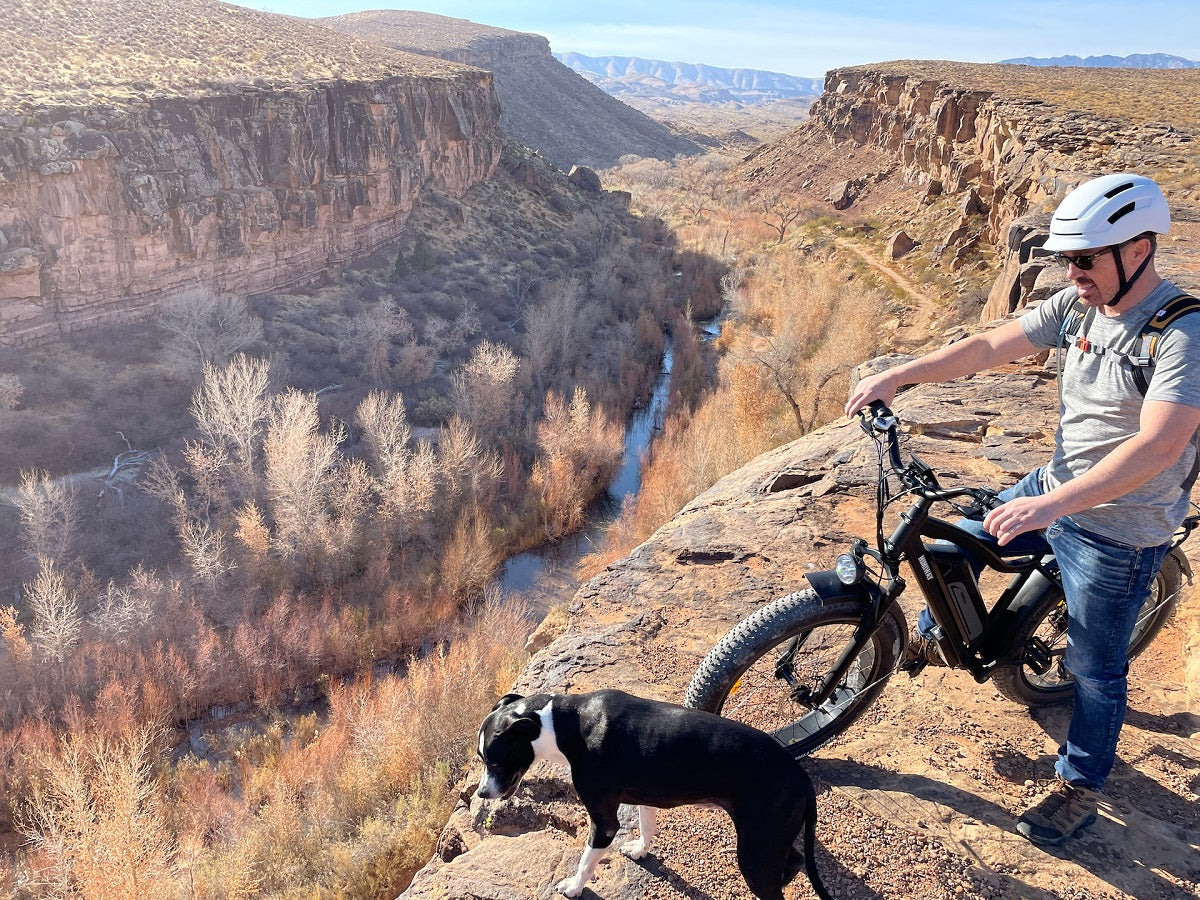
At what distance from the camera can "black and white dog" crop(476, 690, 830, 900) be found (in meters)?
2.70

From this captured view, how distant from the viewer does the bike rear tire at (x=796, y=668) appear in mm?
3211

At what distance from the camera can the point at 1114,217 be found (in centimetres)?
254

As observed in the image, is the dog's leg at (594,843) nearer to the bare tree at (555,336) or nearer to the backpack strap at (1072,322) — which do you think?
the backpack strap at (1072,322)

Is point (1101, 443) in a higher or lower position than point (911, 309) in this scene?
higher

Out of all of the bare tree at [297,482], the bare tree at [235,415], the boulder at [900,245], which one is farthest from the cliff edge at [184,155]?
the boulder at [900,245]

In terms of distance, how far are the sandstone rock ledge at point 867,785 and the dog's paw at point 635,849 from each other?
47mm

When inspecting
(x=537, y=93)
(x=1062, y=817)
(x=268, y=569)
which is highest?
(x=537, y=93)

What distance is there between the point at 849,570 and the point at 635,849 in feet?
4.91

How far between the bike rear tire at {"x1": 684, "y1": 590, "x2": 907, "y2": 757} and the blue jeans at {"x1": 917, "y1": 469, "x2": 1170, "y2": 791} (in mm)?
689

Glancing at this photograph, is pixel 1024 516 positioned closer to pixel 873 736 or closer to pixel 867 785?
pixel 867 785

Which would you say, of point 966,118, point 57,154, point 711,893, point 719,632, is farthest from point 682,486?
point 966,118

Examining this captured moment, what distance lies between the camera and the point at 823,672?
397 cm

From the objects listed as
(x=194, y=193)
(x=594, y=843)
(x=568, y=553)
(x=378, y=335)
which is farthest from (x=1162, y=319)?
(x=194, y=193)

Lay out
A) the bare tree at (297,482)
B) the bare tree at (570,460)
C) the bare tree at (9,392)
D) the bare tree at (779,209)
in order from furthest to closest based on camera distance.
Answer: the bare tree at (779,209) < the bare tree at (570,460) < the bare tree at (9,392) < the bare tree at (297,482)
